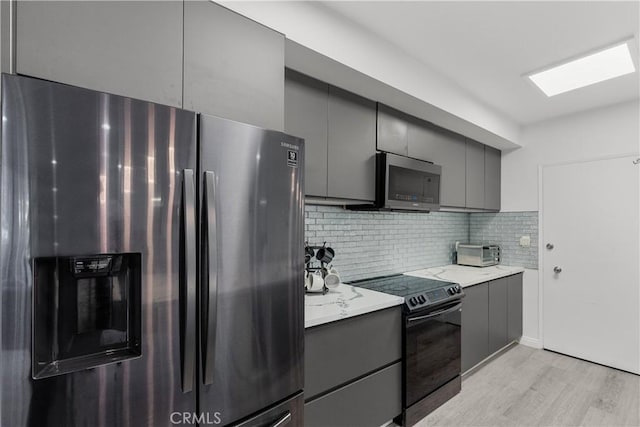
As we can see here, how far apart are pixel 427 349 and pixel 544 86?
2.27m

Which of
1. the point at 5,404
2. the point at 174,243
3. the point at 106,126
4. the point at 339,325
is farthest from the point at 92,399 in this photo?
the point at 339,325

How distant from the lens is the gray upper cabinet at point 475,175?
3209 mm

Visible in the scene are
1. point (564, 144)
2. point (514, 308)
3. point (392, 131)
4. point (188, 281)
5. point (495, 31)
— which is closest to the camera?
point (188, 281)

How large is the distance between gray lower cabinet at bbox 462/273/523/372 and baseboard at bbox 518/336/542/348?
0.07 meters

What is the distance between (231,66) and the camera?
4.17 feet

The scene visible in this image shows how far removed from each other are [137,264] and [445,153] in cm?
272

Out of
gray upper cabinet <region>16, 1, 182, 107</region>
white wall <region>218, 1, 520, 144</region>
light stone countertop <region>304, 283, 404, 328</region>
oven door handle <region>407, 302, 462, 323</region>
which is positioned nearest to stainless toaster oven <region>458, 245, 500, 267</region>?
oven door handle <region>407, 302, 462, 323</region>

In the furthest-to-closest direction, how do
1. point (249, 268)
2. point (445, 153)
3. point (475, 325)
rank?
point (445, 153), point (475, 325), point (249, 268)

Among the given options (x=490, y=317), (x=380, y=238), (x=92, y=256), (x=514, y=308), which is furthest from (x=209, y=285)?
(x=514, y=308)

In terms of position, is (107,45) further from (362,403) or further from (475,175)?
(475,175)

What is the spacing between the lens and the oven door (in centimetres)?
202

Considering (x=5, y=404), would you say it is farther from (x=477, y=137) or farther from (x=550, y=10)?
(x=477, y=137)

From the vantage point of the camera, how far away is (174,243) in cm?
98

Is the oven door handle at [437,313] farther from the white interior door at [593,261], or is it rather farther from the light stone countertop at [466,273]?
the white interior door at [593,261]
